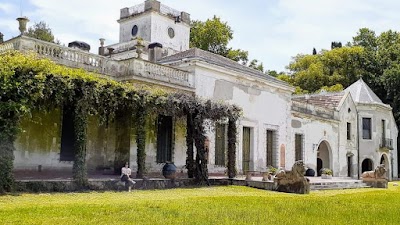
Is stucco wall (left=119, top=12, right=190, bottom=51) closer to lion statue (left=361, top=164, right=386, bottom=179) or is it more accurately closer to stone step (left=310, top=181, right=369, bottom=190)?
stone step (left=310, top=181, right=369, bottom=190)

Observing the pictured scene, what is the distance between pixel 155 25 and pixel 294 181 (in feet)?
59.7

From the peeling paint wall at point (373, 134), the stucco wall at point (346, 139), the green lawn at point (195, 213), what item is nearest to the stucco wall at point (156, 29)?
the stucco wall at point (346, 139)

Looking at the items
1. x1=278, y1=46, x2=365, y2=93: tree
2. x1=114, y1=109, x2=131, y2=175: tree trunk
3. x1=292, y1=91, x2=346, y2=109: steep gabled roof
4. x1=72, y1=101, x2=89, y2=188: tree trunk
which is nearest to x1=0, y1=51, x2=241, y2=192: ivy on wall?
x1=72, y1=101, x2=89, y2=188: tree trunk

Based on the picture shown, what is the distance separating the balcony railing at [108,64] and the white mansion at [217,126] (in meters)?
0.04

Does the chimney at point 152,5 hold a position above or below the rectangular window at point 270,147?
above

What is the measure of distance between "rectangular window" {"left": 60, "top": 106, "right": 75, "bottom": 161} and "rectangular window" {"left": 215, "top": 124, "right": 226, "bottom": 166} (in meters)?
7.14

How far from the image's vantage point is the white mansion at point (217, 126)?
1778cm

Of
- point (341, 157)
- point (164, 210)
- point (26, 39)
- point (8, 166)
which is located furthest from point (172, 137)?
point (341, 157)

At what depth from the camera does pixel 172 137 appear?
822 inches

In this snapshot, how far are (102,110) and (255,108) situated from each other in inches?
426

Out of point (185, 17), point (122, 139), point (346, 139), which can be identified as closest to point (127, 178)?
point (122, 139)

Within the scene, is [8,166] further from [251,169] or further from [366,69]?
[366,69]

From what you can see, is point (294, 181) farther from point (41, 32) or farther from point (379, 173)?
point (41, 32)

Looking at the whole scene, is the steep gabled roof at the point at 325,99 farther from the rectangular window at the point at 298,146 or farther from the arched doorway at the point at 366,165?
the arched doorway at the point at 366,165
